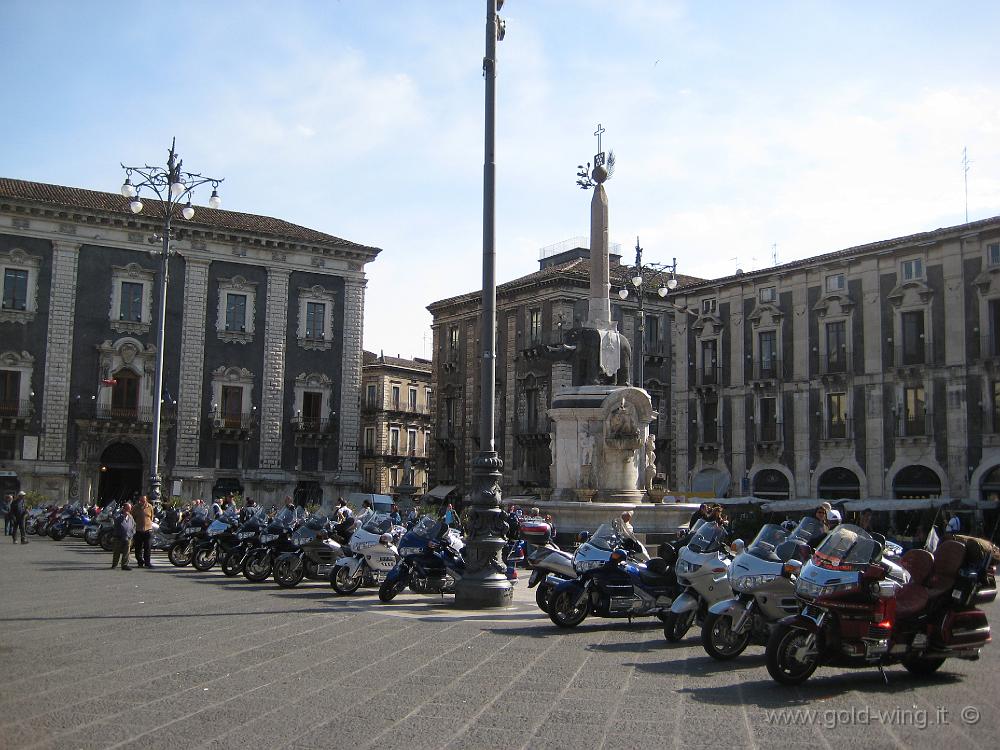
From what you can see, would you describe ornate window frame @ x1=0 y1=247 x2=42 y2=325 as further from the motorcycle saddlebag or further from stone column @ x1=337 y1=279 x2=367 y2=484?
the motorcycle saddlebag

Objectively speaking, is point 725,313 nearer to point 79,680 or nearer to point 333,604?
point 333,604

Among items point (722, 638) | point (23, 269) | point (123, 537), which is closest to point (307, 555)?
point (123, 537)

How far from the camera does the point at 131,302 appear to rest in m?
45.9

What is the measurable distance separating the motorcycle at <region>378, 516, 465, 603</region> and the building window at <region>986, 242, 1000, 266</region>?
104ft

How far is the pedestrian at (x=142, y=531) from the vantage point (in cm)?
1991

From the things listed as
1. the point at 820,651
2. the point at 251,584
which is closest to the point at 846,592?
the point at 820,651

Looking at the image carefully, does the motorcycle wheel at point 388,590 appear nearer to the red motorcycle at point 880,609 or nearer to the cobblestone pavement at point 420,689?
the cobblestone pavement at point 420,689

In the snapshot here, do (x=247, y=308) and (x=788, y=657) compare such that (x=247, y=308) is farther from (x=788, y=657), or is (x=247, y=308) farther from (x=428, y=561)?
(x=788, y=657)

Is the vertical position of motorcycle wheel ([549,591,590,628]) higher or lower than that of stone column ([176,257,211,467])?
lower

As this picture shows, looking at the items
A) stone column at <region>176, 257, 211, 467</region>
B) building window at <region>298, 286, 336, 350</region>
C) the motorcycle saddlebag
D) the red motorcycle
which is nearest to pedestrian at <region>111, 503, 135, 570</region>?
the red motorcycle

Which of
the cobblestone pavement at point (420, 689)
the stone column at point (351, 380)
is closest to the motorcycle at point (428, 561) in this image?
the cobblestone pavement at point (420, 689)

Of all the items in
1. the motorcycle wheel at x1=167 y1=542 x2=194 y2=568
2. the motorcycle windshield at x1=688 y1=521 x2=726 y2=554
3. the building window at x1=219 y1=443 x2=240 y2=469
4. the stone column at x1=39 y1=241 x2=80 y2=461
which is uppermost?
the stone column at x1=39 y1=241 x2=80 y2=461

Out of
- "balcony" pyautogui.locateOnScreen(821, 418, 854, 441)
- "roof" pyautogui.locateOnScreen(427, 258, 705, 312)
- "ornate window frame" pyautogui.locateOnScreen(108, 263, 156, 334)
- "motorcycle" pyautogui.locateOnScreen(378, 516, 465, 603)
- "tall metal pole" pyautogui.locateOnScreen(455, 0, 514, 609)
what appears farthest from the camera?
"roof" pyautogui.locateOnScreen(427, 258, 705, 312)

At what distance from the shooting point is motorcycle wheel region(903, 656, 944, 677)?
855cm
